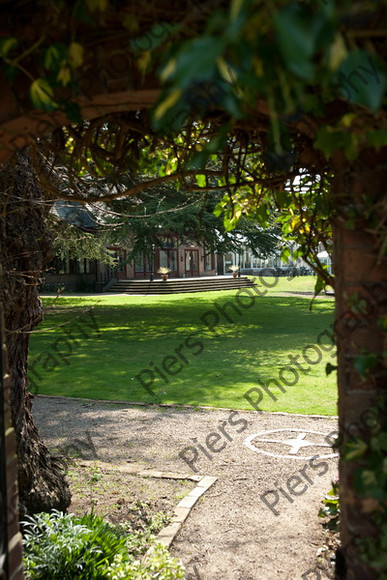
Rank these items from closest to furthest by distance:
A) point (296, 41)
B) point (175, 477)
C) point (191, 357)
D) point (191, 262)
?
point (296, 41), point (175, 477), point (191, 357), point (191, 262)

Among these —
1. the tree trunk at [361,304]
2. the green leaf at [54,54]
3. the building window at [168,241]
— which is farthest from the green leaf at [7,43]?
the building window at [168,241]

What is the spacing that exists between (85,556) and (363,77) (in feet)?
11.4

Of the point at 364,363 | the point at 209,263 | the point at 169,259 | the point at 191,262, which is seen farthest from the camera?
the point at 209,263

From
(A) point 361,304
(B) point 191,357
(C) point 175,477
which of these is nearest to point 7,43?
(A) point 361,304

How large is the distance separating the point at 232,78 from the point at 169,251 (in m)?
41.7

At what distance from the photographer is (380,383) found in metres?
2.18

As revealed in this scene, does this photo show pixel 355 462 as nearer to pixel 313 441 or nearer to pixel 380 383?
pixel 380 383

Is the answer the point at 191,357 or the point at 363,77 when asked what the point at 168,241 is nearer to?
the point at 191,357

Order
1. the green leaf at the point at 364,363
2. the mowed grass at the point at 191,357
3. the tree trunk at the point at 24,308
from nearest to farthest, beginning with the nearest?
the green leaf at the point at 364,363 < the tree trunk at the point at 24,308 < the mowed grass at the point at 191,357

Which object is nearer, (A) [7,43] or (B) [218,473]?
(A) [7,43]

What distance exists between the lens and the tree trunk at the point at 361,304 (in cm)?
216

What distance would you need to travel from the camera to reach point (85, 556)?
12.4ft

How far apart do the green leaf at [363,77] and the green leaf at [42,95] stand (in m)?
0.95

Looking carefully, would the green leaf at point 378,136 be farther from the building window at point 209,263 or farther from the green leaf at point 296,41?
the building window at point 209,263
